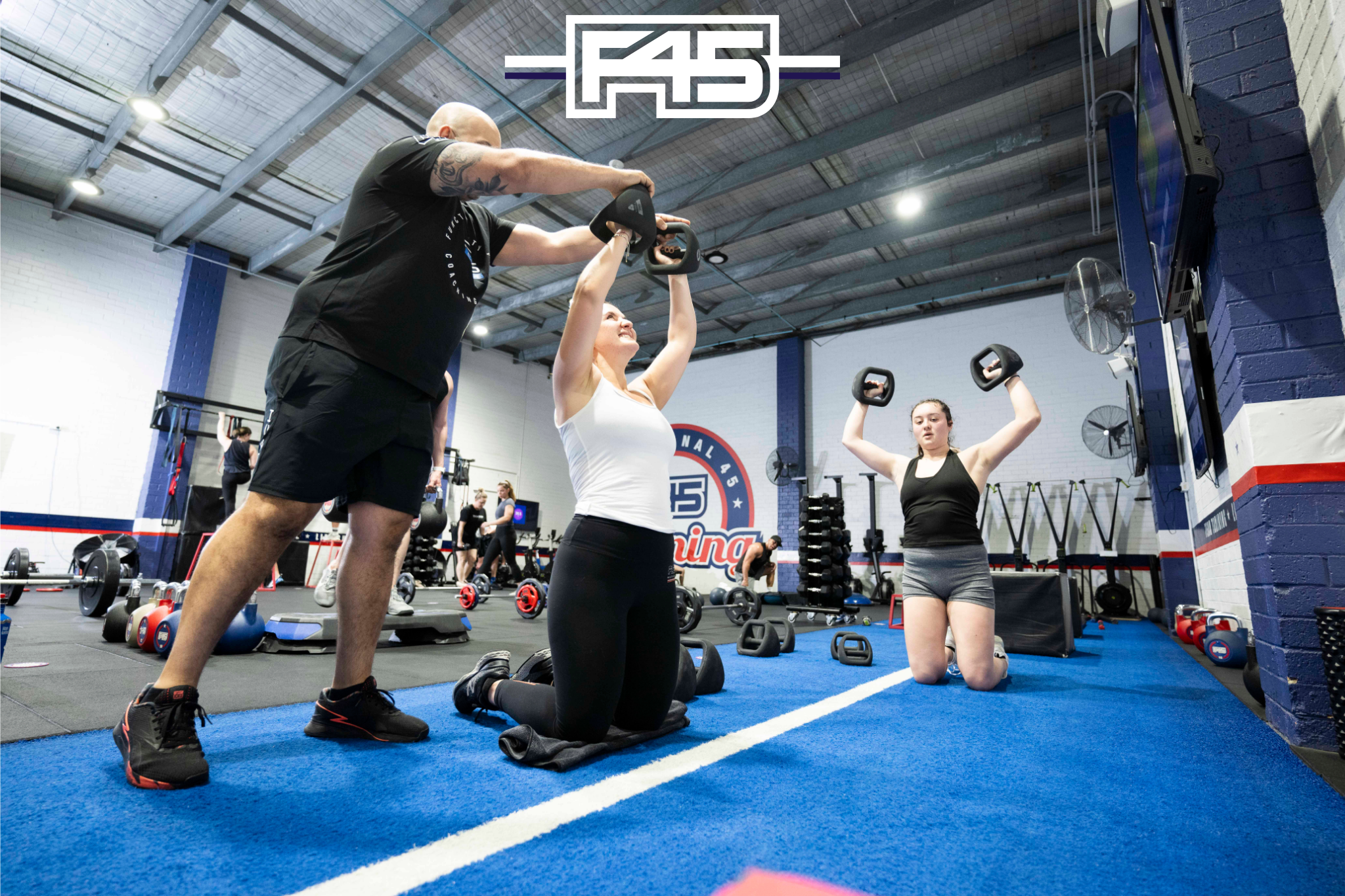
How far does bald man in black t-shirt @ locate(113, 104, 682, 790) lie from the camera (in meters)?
1.32

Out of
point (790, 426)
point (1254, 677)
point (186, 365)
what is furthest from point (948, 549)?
point (186, 365)

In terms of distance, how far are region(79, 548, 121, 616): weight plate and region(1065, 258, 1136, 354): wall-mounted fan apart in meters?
6.47

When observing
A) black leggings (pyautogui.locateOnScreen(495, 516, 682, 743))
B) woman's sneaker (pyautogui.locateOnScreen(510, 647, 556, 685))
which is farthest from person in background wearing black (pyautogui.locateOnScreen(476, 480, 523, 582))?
black leggings (pyautogui.locateOnScreen(495, 516, 682, 743))

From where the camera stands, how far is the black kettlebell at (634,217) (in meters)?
1.51

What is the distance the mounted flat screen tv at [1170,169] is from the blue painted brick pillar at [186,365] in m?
10.5

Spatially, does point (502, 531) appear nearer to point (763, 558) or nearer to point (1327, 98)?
point (763, 558)

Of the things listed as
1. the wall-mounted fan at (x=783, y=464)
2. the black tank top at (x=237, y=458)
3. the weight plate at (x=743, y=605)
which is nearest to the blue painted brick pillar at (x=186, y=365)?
the black tank top at (x=237, y=458)

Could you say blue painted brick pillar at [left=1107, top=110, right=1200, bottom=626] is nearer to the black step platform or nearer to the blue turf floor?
the blue turf floor

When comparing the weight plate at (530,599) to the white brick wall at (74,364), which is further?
the white brick wall at (74,364)

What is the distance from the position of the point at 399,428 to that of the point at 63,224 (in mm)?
10173

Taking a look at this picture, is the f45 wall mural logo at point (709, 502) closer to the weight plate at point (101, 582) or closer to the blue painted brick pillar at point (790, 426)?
the blue painted brick pillar at point (790, 426)

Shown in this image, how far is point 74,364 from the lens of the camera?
7.95 m

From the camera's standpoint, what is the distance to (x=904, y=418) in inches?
408

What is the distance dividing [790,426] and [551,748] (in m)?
10.6
